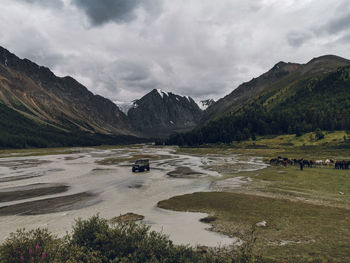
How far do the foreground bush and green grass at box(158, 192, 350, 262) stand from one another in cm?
440

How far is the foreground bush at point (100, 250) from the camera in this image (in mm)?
9766

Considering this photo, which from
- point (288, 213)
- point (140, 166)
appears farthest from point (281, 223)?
point (140, 166)

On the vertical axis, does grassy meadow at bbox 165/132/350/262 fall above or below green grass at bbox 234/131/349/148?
below

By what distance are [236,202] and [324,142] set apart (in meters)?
119

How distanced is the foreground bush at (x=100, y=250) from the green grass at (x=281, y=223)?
14.4 feet

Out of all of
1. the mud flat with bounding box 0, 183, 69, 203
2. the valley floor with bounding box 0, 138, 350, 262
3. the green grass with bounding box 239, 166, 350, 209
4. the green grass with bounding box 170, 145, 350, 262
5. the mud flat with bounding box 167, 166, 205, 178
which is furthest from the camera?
the mud flat with bounding box 167, 166, 205, 178

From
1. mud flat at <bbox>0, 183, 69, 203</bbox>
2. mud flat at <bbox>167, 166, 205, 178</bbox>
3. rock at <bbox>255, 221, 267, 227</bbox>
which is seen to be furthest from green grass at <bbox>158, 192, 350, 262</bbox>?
mud flat at <bbox>167, 166, 205, 178</bbox>

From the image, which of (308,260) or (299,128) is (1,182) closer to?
(308,260)

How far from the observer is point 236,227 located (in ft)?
61.7

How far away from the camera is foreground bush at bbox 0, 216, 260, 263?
9.77 meters

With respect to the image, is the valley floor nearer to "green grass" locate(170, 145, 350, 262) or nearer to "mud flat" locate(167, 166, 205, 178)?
"green grass" locate(170, 145, 350, 262)

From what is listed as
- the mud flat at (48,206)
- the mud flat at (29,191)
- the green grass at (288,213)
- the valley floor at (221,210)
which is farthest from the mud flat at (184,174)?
the mud flat at (48,206)

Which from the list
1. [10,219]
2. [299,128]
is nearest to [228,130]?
[299,128]

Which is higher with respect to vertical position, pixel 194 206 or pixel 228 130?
pixel 228 130
